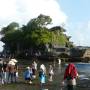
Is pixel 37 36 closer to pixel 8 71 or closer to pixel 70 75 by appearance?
pixel 8 71

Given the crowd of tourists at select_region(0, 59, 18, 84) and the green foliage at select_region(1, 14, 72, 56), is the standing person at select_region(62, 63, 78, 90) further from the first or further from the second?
the green foliage at select_region(1, 14, 72, 56)

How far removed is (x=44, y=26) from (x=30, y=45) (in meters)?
9.30

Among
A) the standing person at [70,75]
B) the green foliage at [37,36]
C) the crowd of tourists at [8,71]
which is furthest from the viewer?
the green foliage at [37,36]

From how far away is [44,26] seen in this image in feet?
492

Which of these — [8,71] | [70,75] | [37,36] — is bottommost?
[70,75]

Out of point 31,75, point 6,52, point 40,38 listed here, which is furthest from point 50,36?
point 31,75

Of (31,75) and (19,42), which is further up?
(19,42)

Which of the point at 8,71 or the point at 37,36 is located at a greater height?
the point at 37,36

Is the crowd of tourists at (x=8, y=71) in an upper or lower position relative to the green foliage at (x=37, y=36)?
lower

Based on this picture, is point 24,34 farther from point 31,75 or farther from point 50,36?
point 31,75

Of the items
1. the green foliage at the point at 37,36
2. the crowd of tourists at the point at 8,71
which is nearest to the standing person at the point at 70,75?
the crowd of tourists at the point at 8,71

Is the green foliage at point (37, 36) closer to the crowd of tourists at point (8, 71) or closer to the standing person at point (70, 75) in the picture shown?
the crowd of tourists at point (8, 71)

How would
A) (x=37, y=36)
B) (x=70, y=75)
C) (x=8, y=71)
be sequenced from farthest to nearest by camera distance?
1. (x=37, y=36)
2. (x=8, y=71)
3. (x=70, y=75)

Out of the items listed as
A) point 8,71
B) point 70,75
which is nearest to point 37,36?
point 8,71
